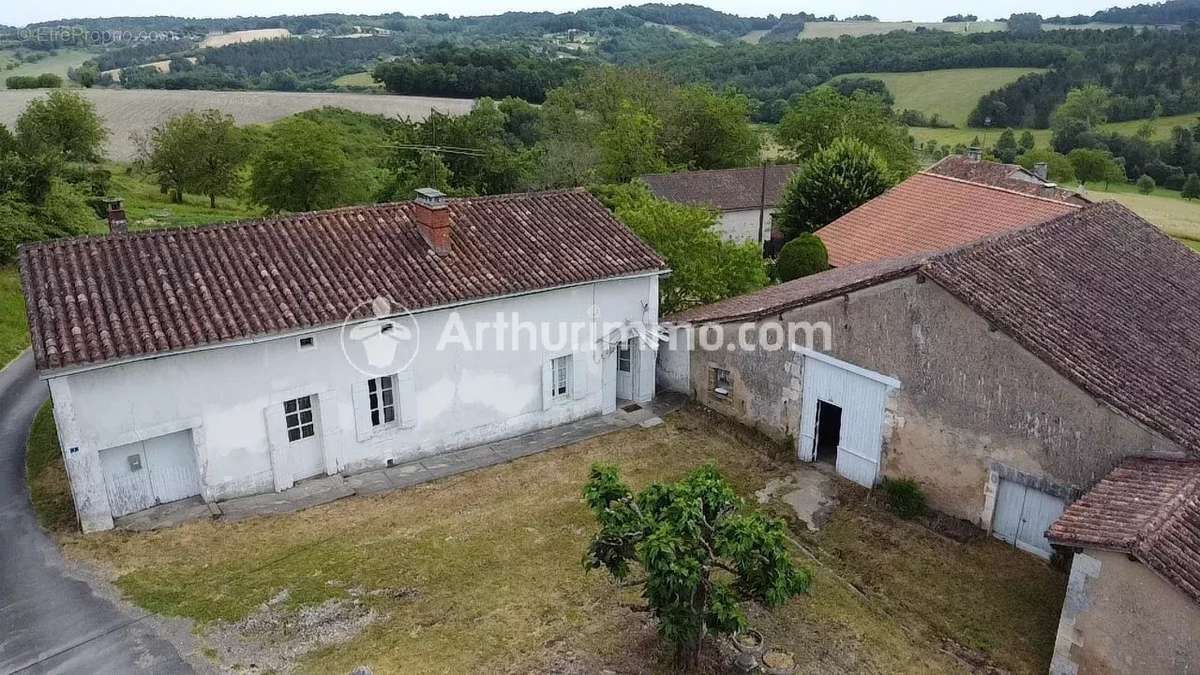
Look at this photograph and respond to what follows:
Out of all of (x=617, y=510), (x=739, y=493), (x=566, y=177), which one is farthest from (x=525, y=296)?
(x=566, y=177)

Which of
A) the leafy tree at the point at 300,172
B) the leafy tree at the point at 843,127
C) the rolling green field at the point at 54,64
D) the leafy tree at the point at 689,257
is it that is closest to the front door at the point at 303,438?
the leafy tree at the point at 689,257

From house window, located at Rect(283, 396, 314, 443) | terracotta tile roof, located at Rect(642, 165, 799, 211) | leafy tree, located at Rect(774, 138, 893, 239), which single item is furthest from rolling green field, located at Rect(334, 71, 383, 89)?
house window, located at Rect(283, 396, 314, 443)

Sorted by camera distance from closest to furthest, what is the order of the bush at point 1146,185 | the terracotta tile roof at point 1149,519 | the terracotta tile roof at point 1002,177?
the terracotta tile roof at point 1149,519
the terracotta tile roof at point 1002,177
the bush at point 1146,185

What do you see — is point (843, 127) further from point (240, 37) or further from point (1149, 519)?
point (240, 37)

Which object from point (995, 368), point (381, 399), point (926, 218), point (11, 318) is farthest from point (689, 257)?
point (11, 318)

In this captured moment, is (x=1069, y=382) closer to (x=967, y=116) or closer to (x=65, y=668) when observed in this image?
(x=65, y=668)

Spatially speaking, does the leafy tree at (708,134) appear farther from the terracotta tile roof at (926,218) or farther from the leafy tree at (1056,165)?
the terracotta tile roof at (926,218)

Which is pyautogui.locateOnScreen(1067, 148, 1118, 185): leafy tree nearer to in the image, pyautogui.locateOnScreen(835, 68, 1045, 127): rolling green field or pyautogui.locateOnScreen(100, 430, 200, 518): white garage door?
pyautogui.locateOnScreen(835, 68, 1045, 127): rolling green field
